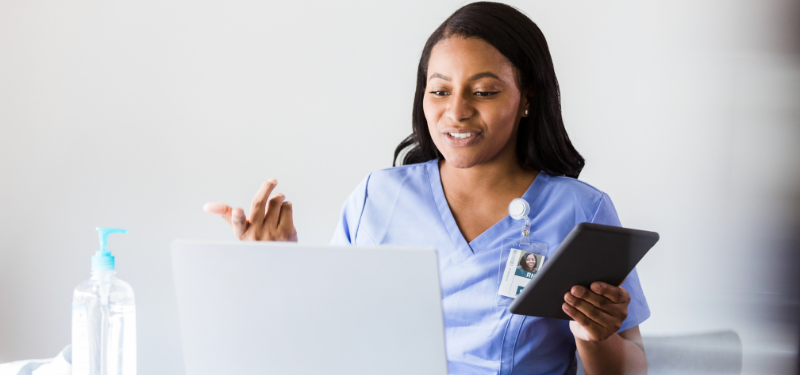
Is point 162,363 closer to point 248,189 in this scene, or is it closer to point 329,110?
point 248,189

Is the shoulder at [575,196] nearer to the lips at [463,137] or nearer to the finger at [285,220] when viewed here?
the lips at [463,137]

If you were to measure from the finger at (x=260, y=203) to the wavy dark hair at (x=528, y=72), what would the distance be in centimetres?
44

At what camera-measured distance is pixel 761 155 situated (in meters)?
0.92

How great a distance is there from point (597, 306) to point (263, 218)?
52 centimetres

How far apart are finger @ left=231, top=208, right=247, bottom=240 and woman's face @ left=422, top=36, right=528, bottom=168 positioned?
1.35 ft

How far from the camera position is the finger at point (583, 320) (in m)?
A: 0.79

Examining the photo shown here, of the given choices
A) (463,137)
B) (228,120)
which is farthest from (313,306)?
(228,120)

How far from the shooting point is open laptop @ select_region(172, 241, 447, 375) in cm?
55

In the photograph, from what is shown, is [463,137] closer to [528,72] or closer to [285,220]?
[528,72]

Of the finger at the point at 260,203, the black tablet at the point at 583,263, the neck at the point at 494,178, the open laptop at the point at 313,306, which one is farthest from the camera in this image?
the neck at the point at 494,178

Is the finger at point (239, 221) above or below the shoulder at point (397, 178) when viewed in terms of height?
below

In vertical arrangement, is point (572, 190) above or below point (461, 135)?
below

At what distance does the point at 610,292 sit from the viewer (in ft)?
2.58

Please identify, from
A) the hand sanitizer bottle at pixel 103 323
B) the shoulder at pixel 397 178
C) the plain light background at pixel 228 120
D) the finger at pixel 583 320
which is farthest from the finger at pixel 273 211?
the plain light background at pixel 228 120
